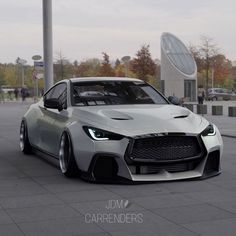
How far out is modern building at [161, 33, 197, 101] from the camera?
5166 cm

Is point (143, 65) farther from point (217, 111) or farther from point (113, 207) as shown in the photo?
point (113, 207)

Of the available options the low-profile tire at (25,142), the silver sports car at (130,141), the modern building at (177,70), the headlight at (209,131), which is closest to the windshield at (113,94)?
the silver sports car at (130,141)

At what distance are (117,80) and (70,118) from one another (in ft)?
4.78

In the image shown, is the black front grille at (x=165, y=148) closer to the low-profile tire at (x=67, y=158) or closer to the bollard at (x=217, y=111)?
the low-profile tire at (x=67, y=158)

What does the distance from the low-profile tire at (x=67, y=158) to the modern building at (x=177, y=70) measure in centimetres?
4283

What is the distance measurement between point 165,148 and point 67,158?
1496 mm

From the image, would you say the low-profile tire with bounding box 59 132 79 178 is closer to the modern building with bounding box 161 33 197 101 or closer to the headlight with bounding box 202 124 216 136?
the headlight with bounding box 202 124 216 136

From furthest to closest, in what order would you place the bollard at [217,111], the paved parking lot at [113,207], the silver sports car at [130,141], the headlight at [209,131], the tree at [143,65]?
the tree at [143,65] → the bollard at [217,111] → the headlight at [209,131] → the silver sports car at [130,141] → the paved parking lot at [113,207]

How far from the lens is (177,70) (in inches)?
2042

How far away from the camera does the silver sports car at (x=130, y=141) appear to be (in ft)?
23.4

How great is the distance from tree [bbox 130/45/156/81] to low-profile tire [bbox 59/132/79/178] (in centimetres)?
5264

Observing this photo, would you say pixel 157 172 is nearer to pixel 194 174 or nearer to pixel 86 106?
pixel 194 174

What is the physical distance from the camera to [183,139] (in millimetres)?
7355

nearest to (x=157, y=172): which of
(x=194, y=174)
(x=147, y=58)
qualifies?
(x=194, y=174)
